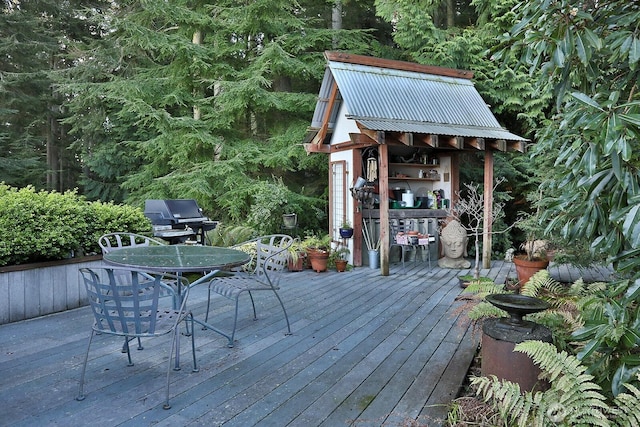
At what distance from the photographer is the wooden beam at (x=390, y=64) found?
6.90m

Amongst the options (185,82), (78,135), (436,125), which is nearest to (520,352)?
(436,125)

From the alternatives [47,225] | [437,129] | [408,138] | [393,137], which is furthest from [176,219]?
[437,129]

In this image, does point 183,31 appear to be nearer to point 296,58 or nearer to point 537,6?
point 296,58

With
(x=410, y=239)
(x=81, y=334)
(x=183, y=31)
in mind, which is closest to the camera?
(x=81, y=334)

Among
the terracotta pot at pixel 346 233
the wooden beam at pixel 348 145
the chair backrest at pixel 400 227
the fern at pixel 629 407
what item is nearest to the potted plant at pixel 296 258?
the terracotta pot at pixel 346 233

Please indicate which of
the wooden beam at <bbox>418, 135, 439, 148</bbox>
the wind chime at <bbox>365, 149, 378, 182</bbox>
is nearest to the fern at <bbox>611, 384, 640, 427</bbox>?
the wooden beam at <bbox>418, 135, 439, 148</bbox>

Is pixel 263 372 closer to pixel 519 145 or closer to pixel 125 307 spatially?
pixel 125 307

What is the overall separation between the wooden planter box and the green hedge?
0.33 ft

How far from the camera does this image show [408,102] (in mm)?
7027

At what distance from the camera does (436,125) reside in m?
6.69

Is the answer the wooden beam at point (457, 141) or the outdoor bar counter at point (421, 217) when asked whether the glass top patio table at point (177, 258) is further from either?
the wooden beam at point (457, 141)

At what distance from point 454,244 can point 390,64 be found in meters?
3.46

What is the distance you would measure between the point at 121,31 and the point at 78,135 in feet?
14.1

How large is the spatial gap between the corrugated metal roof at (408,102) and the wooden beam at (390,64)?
61mm
